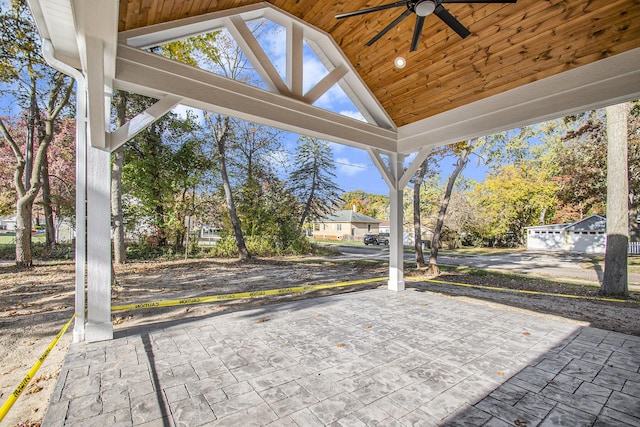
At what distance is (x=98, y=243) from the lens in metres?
2.85

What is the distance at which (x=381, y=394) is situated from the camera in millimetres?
2115

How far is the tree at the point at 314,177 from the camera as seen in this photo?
50.7 ft

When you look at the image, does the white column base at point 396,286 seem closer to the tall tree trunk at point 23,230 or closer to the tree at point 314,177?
the tall tree trunk at point 23,230

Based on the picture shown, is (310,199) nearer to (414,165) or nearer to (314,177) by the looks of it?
(314,177)

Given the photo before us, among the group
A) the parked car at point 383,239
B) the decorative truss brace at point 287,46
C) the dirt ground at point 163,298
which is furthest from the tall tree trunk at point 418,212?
the parked car at point 383,239

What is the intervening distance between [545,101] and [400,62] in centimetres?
186

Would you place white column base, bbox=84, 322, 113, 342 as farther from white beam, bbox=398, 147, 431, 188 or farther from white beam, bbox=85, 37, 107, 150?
white beam, bbox=398, 147, 431, 188

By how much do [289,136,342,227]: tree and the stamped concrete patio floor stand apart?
11895mm

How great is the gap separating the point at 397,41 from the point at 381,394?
4078 mm

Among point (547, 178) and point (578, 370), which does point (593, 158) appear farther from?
point (578, 370)

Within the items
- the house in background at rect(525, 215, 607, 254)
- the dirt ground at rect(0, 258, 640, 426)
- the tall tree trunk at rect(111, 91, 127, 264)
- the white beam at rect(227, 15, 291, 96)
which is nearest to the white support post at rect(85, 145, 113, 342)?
the dirt ground at rect(0, 258, 640, 426)

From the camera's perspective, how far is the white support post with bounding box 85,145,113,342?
2.83 meters

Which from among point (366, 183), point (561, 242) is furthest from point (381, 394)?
point (561, 242)

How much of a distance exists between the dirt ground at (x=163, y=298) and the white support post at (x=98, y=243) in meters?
0.44
